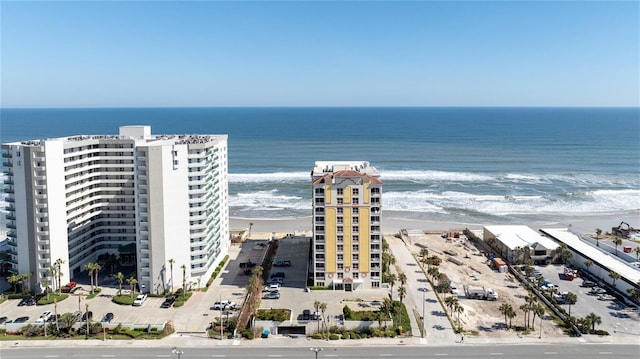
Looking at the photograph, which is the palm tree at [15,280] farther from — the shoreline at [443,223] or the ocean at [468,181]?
the ocean at [468,181]

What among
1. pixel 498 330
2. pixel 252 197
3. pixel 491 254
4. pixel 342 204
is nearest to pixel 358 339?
pixel 498 330

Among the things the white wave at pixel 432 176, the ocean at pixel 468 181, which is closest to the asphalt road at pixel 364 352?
the ocean at pixel 468 181

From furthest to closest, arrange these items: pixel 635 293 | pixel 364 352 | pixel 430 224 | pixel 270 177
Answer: pixel 270 177 < pixel 430 224 < pixel 635 293 < pixel 364 352

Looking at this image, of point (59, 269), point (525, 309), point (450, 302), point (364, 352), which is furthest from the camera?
point (59, 269)

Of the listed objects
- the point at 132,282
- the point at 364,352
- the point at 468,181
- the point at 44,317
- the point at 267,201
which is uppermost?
the point at 468,181

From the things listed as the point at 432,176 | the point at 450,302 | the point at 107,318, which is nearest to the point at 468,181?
the point at 432,176

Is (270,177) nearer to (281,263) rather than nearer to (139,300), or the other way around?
(281,263)

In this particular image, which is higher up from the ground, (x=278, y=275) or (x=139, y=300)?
(x=278, y=275)
